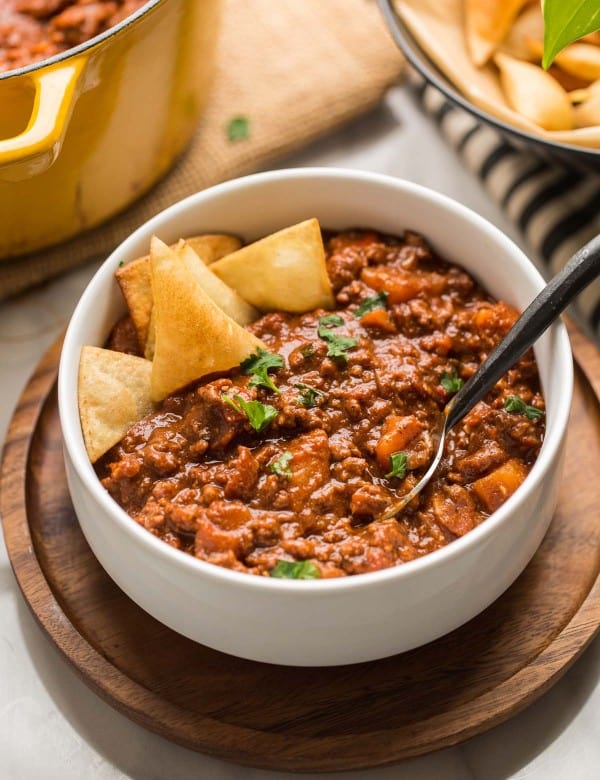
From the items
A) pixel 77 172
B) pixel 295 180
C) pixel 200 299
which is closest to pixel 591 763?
pixel 200 299

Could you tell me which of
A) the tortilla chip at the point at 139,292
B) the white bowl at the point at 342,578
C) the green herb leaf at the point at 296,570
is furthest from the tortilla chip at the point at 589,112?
the green herb leaf at the point at 296,570

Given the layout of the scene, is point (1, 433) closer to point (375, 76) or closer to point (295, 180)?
point (295, 180)

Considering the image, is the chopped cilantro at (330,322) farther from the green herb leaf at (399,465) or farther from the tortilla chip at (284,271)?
the green herb leaf at (399,465)

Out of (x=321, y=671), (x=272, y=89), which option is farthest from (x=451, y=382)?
(x=272, y=89)

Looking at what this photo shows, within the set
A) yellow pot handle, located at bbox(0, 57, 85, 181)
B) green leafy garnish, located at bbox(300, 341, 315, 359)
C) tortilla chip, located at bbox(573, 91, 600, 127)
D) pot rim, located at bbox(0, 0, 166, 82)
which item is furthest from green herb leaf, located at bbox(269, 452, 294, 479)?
tortilla chip, located at bbox(573, 91, 600, 127)

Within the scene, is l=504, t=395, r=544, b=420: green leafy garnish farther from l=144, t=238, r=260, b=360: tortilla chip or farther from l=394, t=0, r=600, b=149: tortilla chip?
l=394, t=0, r=600, b=149: tortilla chip
